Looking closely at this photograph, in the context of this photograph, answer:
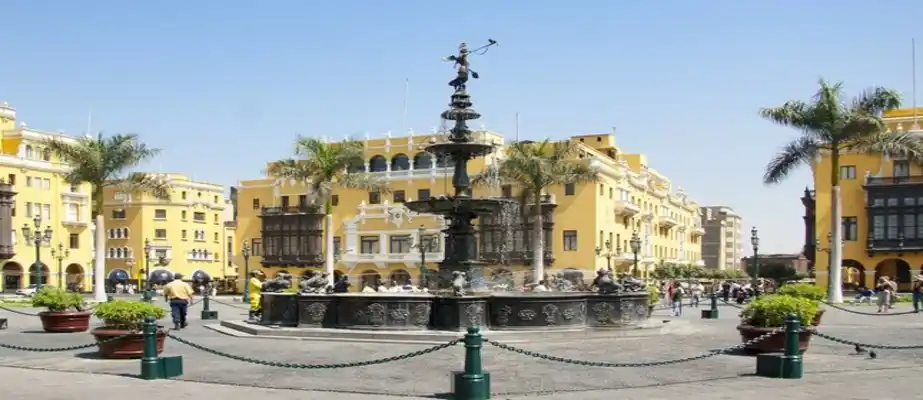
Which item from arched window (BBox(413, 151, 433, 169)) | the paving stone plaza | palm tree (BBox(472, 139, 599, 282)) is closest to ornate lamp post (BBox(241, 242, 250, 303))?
palm tree (BBox(472, 139, 599, 282))

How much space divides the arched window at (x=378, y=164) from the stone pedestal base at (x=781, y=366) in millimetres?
59701

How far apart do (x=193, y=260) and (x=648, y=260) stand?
134ft

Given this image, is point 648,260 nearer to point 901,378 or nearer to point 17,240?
point 17,240

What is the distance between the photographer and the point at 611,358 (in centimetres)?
1684

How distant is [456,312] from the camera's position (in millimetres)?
19938

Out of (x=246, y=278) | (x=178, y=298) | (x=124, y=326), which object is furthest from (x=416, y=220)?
(x=124, y=326)

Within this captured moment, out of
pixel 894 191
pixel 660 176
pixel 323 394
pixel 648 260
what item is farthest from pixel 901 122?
pixel 323 394

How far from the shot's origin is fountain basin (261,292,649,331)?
2005 cm

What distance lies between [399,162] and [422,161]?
191 cm

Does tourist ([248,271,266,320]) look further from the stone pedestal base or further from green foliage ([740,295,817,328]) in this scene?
the stone pedestal base

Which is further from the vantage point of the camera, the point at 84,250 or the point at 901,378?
the point at 84,250

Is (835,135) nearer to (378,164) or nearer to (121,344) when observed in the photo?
(121,344)

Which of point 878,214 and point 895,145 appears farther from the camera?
point 878,214

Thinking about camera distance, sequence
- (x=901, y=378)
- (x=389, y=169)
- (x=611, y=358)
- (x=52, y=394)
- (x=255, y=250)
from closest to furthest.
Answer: (x=52, y=394) → (x=901, y=378) → (x=611, y=358) → (x=389, y=169) → (x=255, y=250)
